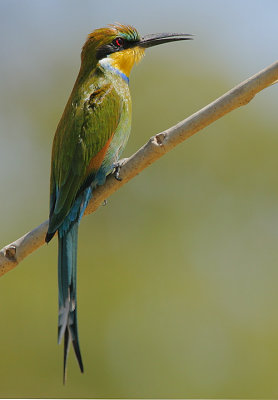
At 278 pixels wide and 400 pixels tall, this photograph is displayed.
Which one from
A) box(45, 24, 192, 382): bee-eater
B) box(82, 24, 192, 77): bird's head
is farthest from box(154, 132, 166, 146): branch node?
box(82, 24, 192, 77): bird's head

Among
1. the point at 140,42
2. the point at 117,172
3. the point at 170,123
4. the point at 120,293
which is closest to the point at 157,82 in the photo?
the point at 170,123

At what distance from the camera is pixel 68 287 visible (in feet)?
8.25

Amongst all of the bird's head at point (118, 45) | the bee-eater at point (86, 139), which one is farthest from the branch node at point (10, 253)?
the bird's head at point (118, 45)

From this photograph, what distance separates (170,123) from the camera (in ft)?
18.4

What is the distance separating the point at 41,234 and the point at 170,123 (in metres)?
3.34

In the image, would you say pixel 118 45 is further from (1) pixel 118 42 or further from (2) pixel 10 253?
(2) pixel 10 253

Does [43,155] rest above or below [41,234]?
above

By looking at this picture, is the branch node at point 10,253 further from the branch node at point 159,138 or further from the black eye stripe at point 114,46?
the black eye stripe at point 114,46

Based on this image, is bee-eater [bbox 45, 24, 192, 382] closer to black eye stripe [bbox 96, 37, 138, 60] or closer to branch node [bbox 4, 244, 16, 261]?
black eye stripe [bbox 96, 37, 138, 60]

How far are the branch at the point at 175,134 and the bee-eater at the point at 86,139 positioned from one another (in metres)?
0.10

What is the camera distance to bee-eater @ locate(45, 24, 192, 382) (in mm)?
2529

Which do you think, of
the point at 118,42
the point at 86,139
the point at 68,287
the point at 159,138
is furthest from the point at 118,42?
the point at 68,287

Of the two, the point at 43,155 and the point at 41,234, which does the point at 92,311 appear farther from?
the point at 41,234

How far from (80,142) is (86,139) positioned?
29mm
